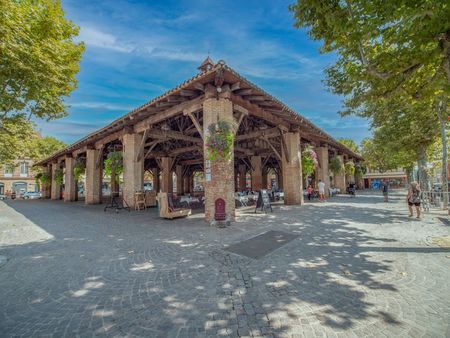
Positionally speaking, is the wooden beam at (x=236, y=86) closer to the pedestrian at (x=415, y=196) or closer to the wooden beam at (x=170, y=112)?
the wooden beam at (x=170, y=112)

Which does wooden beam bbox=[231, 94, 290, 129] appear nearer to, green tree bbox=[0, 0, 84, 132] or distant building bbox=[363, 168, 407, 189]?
green tree bbox=[0, 0, 84, 132]

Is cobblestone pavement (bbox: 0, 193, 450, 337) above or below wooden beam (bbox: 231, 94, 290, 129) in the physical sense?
below

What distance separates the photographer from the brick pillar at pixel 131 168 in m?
10.8

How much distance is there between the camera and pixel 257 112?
30.4 ft

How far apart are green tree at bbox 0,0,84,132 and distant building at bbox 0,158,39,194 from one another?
1356 inches

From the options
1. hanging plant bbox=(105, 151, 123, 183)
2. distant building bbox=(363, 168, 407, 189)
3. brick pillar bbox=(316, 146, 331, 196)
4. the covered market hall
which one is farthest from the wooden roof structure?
distant building bbox=(363, 168, 407, 189)

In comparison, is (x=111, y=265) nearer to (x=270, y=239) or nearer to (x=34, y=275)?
(x=34, y=275)

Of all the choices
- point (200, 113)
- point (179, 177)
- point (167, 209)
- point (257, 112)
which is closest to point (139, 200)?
point (167, 209)

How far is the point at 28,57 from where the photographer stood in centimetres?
642

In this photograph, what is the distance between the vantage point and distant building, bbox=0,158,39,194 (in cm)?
3334

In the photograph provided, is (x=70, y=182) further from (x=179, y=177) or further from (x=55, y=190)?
(x=179, y=177)

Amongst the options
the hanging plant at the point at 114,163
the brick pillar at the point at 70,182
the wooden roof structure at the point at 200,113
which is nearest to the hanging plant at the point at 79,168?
the wooden roof structure at the point at 200,113

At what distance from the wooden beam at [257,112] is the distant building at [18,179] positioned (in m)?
41.7

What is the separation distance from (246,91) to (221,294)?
279 inches
